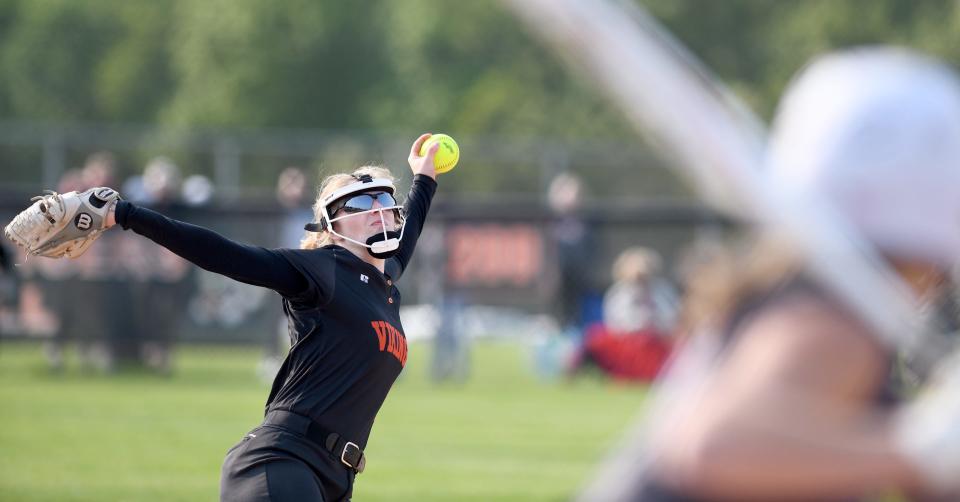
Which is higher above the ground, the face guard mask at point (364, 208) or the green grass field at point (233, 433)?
the green grass field at point (233, 433)

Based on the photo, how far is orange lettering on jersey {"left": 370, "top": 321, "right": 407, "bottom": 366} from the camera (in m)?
5.72

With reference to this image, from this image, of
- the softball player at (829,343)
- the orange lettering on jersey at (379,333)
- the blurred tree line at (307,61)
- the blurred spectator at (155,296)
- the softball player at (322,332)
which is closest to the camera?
the softball player at (829,343)

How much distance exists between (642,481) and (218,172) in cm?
2554

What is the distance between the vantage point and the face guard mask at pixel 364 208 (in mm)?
5922

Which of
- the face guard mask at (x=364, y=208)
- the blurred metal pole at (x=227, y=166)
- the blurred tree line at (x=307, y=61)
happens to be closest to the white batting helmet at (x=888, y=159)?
the face guard mask at (x=364, y=208)

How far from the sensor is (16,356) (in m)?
19.6

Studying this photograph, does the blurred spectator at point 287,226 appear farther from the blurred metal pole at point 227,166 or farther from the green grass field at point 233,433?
the blurred metal pole at point 227,166

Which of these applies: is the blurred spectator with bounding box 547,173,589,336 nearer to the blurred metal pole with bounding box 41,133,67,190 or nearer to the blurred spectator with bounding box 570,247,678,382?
the blurred spectator with bounding box 570,247,678,382

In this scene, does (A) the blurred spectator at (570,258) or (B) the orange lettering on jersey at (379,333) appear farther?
(A) the blurred spectator at (570,258)

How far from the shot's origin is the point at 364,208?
5.97 meters

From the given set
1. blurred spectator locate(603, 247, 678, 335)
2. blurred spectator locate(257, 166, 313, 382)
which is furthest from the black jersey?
blurred spectator locate(603, 247, 678, 335)

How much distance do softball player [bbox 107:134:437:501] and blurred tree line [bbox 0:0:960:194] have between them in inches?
1752

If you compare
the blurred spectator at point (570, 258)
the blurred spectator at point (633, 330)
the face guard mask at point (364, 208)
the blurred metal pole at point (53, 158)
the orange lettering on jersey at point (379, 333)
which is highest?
the blurred metal pole at point (53, 158)

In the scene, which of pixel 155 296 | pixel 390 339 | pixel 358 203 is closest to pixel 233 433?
pixel 155 296
